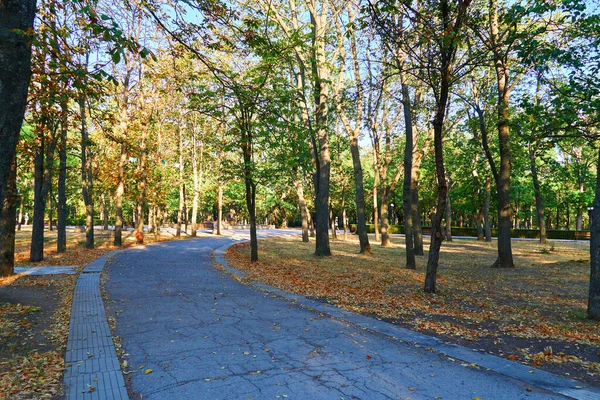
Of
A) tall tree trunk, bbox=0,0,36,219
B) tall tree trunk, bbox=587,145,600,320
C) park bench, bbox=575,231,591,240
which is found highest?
tall tree trunk, bbox=0,0,36,219

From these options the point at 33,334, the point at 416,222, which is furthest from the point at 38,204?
A: the point at 416,222

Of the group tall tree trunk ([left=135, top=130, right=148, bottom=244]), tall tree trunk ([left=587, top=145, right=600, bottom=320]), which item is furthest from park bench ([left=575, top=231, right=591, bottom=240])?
tall tree trunk ([left=135, top=130, right=148, bottom=244])

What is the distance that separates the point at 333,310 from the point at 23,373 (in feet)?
15.3

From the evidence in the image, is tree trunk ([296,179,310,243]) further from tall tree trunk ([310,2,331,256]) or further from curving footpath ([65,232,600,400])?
curving footpath ([65,232,600,400])

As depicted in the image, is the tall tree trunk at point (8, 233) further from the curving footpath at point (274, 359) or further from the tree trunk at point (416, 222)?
the tree trunk at point (416, 222)

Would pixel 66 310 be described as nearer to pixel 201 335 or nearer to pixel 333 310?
pixel 201 335

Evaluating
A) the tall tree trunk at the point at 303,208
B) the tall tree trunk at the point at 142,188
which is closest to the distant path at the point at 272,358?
the tall tree trunk at the point at 142,188

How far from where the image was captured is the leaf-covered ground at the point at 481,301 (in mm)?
5191


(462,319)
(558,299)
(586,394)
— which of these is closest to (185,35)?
(462,319)

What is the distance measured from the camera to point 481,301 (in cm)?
836

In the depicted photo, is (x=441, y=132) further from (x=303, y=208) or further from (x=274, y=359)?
(x=303, y=208)

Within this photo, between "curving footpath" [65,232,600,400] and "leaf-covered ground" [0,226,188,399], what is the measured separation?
208 millimetres

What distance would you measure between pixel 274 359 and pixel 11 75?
168 inches

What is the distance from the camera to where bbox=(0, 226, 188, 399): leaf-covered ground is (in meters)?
3.69
